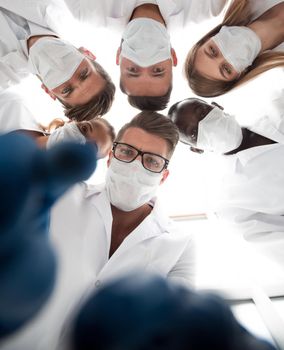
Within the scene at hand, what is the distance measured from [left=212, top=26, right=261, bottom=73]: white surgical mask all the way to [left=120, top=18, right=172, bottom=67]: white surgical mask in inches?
8.9

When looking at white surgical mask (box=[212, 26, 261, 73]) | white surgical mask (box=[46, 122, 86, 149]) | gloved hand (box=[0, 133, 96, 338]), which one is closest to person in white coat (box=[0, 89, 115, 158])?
white surgical mask (box=[46, 122, 86, 149])

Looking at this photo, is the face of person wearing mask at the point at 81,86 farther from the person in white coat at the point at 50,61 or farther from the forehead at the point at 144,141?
the forehead at the point at 144,141

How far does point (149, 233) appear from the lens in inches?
44.0

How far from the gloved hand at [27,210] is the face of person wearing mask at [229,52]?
1.05 metres

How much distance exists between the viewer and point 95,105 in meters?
1.22

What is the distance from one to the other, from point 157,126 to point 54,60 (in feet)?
1.52

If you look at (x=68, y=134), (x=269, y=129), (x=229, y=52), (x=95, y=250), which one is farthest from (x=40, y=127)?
(x=269, y=129)

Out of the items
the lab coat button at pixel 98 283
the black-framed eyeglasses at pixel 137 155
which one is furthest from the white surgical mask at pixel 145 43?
the lab coat button at pixel 98 283

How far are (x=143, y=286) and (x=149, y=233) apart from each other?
81 centimetres

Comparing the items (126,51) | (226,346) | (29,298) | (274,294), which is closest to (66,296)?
(29,298)

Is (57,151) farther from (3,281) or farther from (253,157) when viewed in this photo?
(253,157)

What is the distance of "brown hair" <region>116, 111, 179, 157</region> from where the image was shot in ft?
3.90

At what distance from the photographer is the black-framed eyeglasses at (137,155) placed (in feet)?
3.65

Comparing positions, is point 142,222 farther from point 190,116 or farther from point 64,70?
point 64,70
